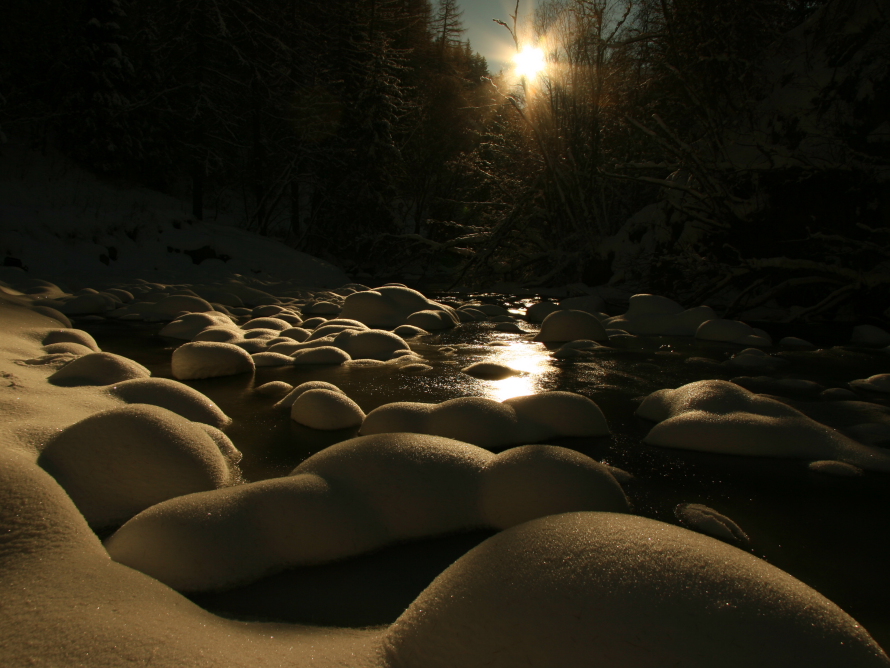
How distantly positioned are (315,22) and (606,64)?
985 centimetres

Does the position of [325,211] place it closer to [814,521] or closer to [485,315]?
[485,315]

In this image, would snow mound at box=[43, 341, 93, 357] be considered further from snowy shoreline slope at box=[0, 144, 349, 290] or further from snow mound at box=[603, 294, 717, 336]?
snowy shoreline slope at box=[0, 144, 349, 290]

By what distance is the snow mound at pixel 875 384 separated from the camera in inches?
137

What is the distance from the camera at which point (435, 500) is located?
164 centimetres

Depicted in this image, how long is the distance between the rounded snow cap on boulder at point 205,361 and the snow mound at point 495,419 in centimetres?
153

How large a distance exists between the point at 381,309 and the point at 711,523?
4.86 metres

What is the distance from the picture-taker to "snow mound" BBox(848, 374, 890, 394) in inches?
137

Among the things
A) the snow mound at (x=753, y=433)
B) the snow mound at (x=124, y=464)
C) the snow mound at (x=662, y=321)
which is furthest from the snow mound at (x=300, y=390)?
the snow mound at (x=662, y=321)

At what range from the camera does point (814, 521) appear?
180 centimetres

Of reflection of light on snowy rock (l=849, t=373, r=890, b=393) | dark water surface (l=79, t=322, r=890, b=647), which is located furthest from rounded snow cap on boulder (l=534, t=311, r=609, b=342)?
reflection of light on snowy rock (l=849, t=373, r=890, b=393)

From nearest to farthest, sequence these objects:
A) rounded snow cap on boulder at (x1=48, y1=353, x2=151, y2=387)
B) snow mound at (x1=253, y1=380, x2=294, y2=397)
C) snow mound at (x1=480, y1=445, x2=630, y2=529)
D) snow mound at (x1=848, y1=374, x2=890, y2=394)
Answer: snow mound at (x1=480, y1=445, x2=630, y2=529), rounded snow cap on boulder at (x1=48, y1=353, x2=151, y2=387), snow mound at (x1=253, y1=380, x2=294, y2=397), snow mound at (x1=848, y1=374, x2=890, y2=394)

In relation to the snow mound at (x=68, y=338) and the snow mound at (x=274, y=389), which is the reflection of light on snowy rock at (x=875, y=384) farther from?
the snow mound at (x=68, y=338)

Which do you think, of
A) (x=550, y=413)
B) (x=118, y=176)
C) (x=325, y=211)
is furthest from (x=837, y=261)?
(x=118, y=176)

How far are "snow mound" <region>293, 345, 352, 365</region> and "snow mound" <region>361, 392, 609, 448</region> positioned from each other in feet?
5.29
